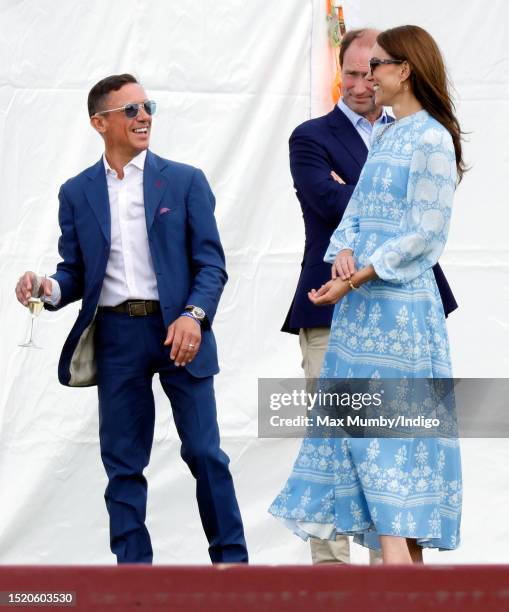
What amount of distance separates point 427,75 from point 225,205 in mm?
1305

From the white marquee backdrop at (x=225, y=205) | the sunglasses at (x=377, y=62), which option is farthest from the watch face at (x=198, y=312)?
the white marquee backdrop at (x=225, y=205)

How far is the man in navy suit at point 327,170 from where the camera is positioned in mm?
4352

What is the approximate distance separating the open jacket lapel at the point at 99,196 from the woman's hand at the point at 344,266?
69cm

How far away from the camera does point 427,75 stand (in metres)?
3.77

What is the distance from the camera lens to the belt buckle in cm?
407

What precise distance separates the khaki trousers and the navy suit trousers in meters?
0.34

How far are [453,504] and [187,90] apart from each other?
1828 millimetres

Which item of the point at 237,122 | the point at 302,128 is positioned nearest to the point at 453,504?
the point at 302,128

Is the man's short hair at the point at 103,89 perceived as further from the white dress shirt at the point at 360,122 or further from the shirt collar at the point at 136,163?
the white dress shirt at the point at 360,122

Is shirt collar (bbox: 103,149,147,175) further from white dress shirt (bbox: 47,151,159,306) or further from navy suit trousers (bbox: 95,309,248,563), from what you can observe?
navy suit trousers (bbox: 95,309,248,563)
